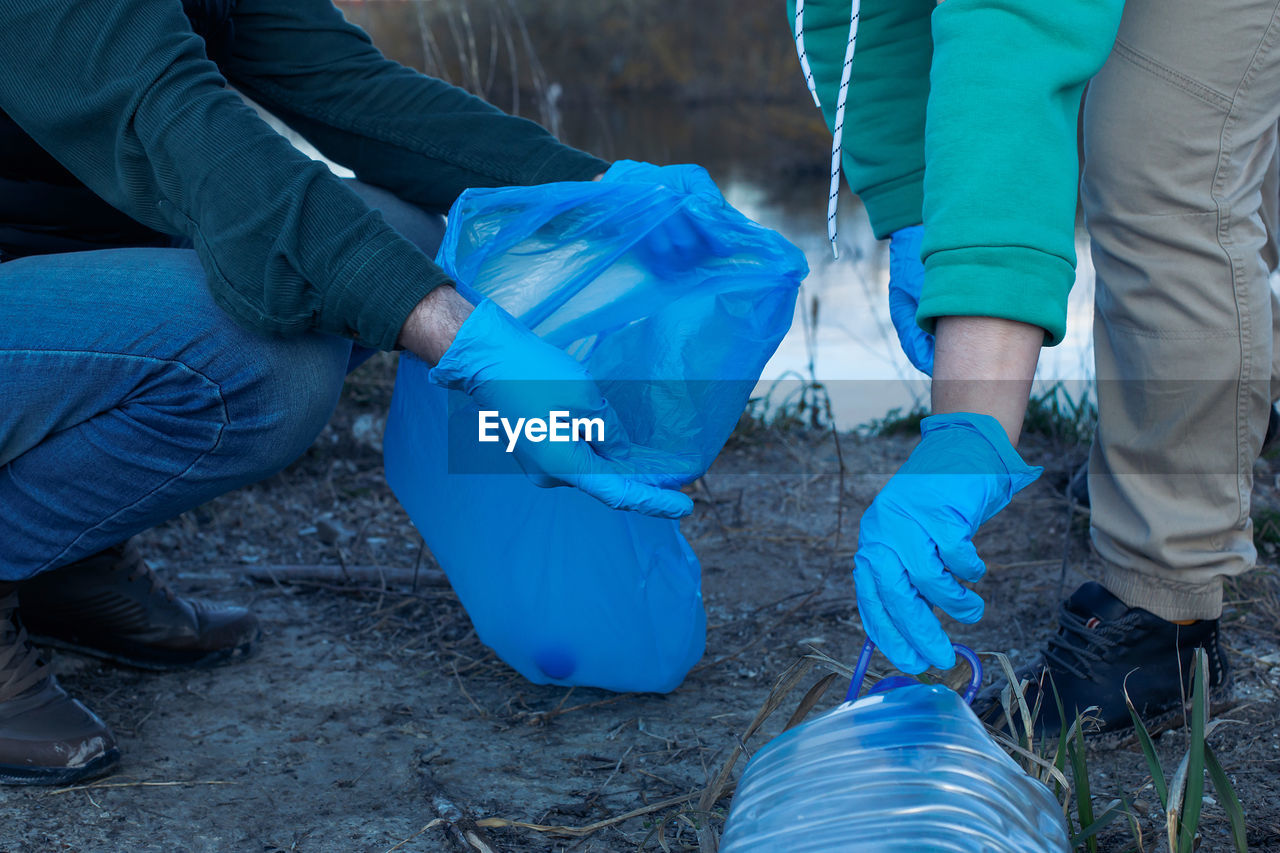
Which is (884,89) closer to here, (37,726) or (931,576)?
(931,576)

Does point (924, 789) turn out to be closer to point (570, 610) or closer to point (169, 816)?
point (570, 610)

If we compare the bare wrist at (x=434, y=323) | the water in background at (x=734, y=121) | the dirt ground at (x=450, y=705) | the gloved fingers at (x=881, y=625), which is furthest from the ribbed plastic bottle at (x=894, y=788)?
the water in background at (x=734, y=121)

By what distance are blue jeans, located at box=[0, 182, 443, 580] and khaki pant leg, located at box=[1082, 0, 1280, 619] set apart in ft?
3.30

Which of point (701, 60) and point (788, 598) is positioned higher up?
point (788, 598)

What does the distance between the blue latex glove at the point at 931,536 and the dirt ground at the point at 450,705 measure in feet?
0.69

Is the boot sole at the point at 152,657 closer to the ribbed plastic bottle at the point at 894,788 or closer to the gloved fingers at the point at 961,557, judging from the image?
the ribbed plastic bottle at the point at 894,788

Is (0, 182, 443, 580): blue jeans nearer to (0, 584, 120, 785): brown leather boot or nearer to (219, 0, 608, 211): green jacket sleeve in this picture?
(0, 584, 120, 785): brown leather boot

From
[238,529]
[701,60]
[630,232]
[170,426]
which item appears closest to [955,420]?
[630,232]

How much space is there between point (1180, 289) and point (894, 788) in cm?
76

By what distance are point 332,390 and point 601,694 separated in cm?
58

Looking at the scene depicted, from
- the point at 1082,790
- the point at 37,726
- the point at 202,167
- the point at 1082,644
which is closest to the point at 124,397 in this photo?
the point at 202,167

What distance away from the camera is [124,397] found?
4.14ft

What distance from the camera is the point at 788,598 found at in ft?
5.77

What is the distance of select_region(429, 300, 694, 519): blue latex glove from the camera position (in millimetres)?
1089
